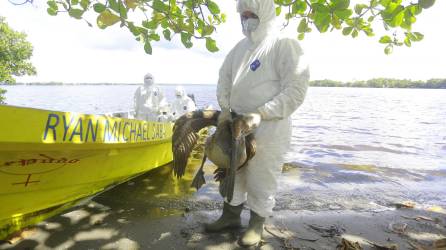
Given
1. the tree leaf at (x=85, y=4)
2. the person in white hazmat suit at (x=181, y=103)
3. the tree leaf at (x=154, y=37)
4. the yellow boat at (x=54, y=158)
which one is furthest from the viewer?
the person in white hazmat suit at (x=181, y=103)

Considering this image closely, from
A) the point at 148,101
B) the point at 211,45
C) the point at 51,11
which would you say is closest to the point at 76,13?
the point at 51,11

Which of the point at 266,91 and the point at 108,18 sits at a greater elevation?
the point at 108,18

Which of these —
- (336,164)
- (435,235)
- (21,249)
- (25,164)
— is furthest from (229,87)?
(336,164)

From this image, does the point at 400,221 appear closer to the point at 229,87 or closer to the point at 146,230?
the point at 229,87

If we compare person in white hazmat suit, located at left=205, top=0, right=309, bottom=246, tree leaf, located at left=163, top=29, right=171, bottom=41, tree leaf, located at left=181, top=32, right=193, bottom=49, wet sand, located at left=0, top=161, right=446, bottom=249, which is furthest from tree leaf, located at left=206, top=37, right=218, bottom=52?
wet sand, located at left=0, top=161, right=446, bottom=249

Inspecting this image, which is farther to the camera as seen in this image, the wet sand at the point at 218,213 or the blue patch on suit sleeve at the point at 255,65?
the wet sand at the point at 218,213

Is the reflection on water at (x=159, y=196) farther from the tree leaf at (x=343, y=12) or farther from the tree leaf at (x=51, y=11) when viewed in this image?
the tree leaf at (x=343, y=12)

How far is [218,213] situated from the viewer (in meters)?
4.04

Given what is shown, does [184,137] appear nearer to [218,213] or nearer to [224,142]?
[224,142]

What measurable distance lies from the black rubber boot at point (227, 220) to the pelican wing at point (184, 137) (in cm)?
95

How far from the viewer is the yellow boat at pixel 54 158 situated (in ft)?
7.77

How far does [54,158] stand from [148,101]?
5.34m

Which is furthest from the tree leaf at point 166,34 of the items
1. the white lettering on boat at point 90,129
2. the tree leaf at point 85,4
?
the white lettering on boat at point 90,129

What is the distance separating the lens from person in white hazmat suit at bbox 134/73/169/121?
26.3ft
